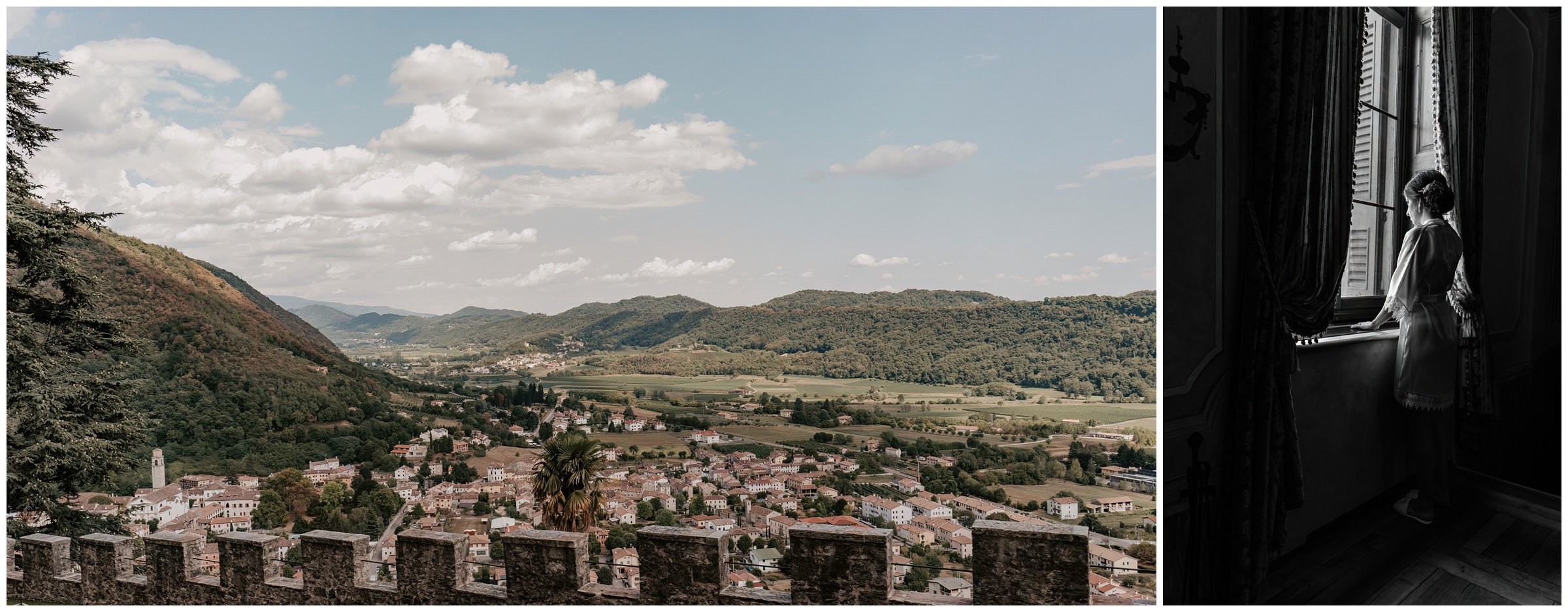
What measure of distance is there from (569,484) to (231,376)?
10616 mm

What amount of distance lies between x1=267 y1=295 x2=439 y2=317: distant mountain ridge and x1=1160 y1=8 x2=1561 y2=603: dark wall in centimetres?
1762

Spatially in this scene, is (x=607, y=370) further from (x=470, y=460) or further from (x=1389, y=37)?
(x=1389, y=37)

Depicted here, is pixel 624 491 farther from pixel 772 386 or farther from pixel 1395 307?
pixel 1395 307

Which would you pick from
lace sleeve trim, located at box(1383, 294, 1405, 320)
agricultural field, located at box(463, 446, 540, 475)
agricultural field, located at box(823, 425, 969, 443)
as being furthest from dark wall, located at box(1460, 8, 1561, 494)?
agricultural field, located at box(823, 425, 969, 443)

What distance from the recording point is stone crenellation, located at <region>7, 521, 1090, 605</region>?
80.8 inches

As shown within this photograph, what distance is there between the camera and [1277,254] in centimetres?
176

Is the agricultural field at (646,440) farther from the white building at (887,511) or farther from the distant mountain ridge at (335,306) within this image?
the distant mountain ridge at (335,306)

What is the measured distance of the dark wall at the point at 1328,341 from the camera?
1.58 metres

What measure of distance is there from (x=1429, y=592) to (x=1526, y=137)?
3.15 metres

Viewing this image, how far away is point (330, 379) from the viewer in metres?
13.5

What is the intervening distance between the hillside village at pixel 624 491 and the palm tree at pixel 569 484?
113 inches

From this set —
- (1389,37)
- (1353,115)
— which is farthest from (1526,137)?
(1353,115)

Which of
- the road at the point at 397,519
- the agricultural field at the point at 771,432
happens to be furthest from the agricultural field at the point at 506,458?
the agricultural field at the point at 771,432

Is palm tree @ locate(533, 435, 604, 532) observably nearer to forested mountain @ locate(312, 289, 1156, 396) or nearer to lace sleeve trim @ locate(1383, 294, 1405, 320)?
lace sleeve trim @ locate(1383, 294, 1405, 320)
